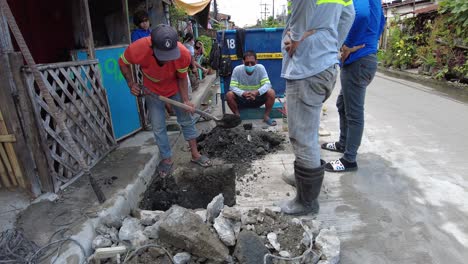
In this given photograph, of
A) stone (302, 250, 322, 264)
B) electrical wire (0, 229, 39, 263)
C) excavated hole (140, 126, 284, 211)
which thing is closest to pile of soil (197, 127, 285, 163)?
excavated hole (140, 126, 284, 211)

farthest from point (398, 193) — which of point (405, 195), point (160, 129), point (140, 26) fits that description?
point (140, 26)

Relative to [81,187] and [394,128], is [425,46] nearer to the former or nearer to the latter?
[394,128]

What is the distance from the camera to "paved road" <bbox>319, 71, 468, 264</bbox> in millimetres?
2475

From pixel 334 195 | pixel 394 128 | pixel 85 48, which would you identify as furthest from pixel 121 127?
pixel 394 128

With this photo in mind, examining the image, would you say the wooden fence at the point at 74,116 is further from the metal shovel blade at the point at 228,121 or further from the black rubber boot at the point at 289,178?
the black rubber boot at the point at 289,178

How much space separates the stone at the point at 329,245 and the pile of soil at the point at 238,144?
5.96ft

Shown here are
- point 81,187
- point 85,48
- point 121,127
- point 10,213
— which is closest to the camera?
point 10,213

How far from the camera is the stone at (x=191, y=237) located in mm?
2230

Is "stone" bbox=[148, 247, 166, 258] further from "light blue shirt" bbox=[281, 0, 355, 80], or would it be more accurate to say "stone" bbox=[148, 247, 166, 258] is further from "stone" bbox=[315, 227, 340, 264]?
"light blue shirt" bbox=[281, 0, 355, 80]

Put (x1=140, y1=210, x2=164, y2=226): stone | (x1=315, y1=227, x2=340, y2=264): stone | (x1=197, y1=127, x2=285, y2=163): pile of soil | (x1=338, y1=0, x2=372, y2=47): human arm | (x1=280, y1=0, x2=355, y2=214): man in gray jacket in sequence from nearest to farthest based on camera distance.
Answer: (x1=315, y1=227, x2=340, y2=264): stone < (x1=280, y1=0, x2=355, y2=214): man in gray jacket < (x1=140, y1=210, x2=164, y2=226): stone < (x1=338, y1=0, x2=372, y2=47): human arm < (x1=197, y1=127, x2=285, y2=163): pile of soil

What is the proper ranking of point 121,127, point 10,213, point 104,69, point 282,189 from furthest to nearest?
point 121,127 → point 104,69 → point 282,189 → point 10,213

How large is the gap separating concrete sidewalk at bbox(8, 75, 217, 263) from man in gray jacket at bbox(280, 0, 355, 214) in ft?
5.46

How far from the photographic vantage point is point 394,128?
17.4 ft

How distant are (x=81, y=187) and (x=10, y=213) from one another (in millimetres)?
621
